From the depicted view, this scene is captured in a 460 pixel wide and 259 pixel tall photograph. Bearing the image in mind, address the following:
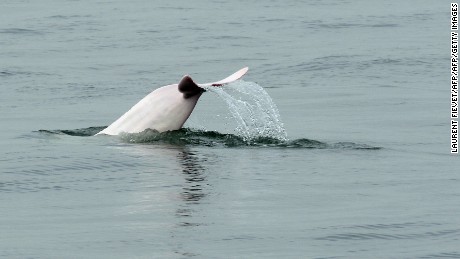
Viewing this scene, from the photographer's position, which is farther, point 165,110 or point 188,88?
point 165,110

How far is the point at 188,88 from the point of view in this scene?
18.2 metres

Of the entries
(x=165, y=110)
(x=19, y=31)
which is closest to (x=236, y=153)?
(x=165, y=110)

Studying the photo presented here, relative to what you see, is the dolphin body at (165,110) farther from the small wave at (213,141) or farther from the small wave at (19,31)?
the small wave at (19,31)

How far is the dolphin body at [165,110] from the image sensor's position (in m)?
18.4

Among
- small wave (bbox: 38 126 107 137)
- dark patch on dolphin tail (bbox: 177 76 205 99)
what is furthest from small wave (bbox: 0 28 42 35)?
dark patch on dolphin tail (bbox: 177 76 205 99)

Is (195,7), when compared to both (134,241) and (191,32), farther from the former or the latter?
(134,241)

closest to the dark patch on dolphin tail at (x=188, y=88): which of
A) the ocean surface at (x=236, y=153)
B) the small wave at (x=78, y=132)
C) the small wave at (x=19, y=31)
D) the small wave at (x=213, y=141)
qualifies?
the ocean surface at (x=236, y=153)

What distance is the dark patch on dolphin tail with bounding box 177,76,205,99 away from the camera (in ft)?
59.1

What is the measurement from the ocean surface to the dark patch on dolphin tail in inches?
22.6

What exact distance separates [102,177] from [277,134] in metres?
4.10

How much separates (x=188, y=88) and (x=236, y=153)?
1133mm

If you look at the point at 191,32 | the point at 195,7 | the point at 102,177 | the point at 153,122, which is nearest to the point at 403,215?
the point at 102,177

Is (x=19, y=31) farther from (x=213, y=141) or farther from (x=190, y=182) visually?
(x=190, y=182)

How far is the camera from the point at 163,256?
1214 centimetres
